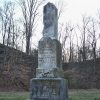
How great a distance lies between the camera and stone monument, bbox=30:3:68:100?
14031mm

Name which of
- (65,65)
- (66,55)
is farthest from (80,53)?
(65,65)

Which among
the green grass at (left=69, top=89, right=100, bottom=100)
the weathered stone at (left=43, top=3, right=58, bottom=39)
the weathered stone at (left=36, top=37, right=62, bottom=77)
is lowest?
the green grass at (left=69, top=89, right=100, bottom=100)

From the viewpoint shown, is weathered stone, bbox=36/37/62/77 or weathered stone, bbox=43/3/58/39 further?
weathered stone, bbox=43/3/58/39

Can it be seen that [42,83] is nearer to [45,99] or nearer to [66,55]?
[45,99]

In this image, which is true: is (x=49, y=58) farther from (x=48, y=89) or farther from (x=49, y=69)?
(x=48, y=89)

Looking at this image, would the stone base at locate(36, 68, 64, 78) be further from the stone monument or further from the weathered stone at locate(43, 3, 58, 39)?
the weathered stone at locate(43, 3, 58, 39)

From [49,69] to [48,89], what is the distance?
938 mm

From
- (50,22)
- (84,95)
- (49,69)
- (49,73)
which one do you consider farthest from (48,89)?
(84,95)

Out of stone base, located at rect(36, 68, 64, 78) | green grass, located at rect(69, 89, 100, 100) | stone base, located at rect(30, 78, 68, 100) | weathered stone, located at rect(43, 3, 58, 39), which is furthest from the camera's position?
green grass, located at rect(69, 89, 100, 100)

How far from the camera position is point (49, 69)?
1445 centimetres

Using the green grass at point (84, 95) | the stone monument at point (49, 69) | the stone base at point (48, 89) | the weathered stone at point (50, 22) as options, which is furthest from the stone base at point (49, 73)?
the green grass at point (84, 95)

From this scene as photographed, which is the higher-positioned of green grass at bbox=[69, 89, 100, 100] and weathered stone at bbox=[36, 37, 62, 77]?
weathered stone at bbox=[36, 37, 62, 77]

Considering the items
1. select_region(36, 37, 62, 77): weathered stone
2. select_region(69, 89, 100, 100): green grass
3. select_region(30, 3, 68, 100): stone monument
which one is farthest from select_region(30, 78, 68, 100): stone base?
select_region(69, 89, 100, 100): green grass

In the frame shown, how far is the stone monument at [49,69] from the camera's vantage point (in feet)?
46.0
